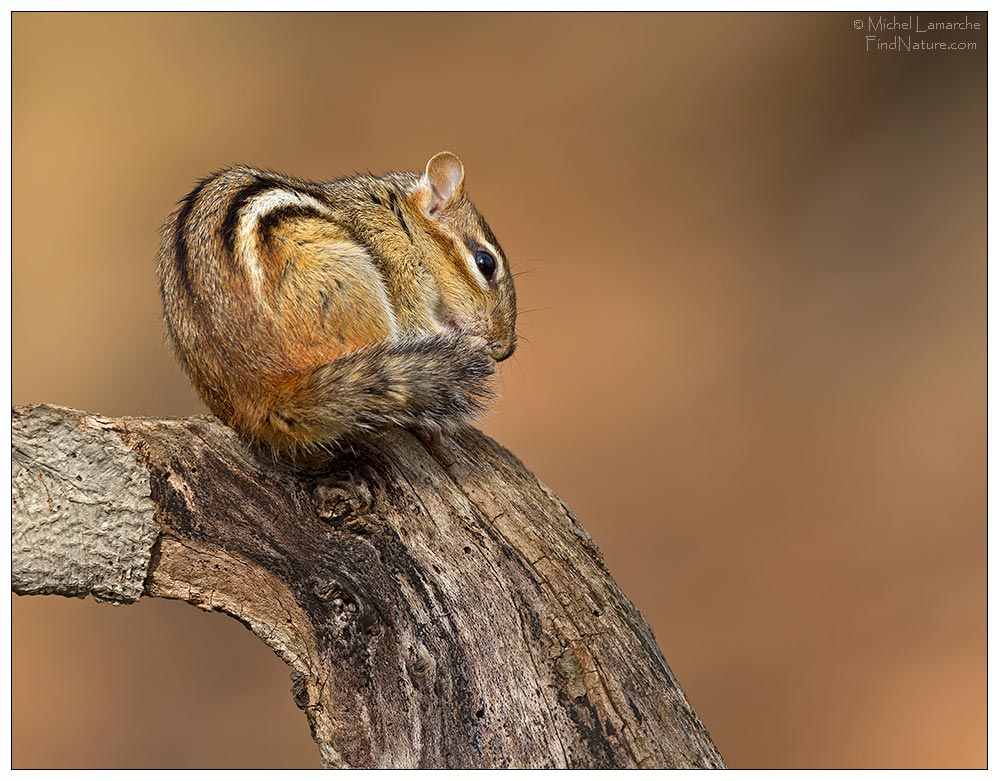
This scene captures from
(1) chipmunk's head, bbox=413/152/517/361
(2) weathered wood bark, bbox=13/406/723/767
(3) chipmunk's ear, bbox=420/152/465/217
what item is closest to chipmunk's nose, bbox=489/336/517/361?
(1) chipmunk's head, bbox=413/152/517/361

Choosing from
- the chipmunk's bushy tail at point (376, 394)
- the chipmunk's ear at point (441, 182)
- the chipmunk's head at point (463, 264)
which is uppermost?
the chipmunk's ear at point (441, 182)

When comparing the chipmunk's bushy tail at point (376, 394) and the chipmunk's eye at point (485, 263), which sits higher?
the chipmunk's eye at point (485, 263)

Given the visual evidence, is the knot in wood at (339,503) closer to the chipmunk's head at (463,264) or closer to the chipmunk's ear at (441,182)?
the chipmunk's head at (463,264)

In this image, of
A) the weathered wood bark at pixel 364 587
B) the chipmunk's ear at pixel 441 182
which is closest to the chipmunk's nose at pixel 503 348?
the chipmunk's ear at pixel 441 182

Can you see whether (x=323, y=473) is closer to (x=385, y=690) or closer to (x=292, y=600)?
(x=292, y=600)

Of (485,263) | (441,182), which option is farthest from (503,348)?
(441,182)
